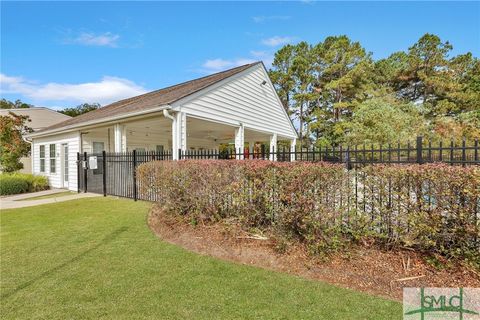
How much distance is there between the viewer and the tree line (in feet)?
73.5

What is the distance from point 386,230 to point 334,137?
2556 centimetres

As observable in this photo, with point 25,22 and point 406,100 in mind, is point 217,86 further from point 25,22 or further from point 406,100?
point 406,100

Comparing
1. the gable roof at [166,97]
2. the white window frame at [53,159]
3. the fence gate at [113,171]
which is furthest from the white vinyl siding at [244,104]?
the white window frame at [53,159]

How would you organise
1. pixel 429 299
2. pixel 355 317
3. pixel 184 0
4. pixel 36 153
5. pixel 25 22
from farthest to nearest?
pixel 36 153 < pixel 25 22 < pixel 184 0 < pixel 429 299 < pixel 355 317

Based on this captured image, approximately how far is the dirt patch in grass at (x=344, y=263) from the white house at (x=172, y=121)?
4.69 metres

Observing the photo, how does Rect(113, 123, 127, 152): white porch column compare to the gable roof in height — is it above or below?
below

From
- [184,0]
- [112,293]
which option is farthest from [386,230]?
[184,0]

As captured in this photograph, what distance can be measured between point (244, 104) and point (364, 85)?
68.7 feet

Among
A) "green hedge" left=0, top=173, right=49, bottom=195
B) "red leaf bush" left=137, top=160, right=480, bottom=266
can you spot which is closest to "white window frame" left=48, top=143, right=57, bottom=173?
"green hedge" left=0, top=173, right=49, bottom=195

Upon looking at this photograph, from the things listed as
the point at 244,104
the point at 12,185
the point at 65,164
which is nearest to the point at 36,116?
the point at 65,164

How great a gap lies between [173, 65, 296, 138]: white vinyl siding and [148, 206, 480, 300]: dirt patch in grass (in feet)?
18.2

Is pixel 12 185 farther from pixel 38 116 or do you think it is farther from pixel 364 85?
pixel 364 85

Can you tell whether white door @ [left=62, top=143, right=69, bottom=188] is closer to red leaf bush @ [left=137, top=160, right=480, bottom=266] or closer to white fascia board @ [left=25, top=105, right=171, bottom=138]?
white fascia board @ [left=25, top=105, right=171, bottom=138]

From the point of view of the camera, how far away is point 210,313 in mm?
2561
